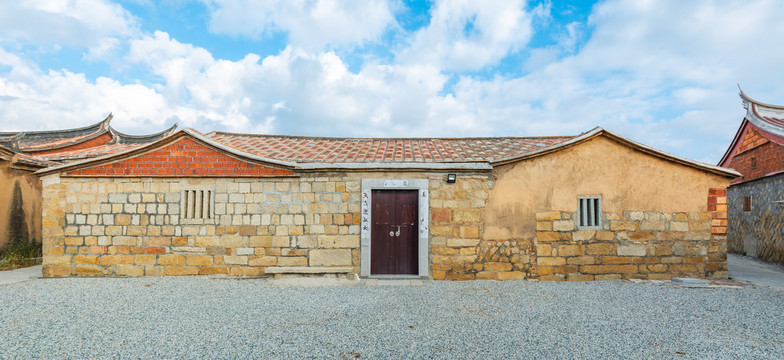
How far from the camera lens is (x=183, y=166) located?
7.87 m

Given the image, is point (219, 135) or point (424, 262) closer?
point (424, 262)

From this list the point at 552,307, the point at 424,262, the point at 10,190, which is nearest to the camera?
the point at 552,307

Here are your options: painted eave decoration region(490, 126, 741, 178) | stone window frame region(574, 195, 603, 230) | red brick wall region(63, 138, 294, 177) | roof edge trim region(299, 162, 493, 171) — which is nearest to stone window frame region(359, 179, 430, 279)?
roof edge trim region(299, 162, 493, 171)

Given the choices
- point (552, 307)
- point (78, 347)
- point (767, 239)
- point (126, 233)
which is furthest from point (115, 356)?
point (767, 239)

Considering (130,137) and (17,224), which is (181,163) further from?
(130,137)

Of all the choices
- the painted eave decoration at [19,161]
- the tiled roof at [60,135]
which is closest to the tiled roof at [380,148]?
the painted eave decoration at [19,161]

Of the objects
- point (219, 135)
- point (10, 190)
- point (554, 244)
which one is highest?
point (219, 135)

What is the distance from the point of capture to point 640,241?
770 cm

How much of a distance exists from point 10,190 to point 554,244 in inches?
514

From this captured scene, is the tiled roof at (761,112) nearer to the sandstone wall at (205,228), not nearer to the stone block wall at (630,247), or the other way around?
the stone block wall at (630,247)

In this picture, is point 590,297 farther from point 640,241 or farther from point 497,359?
point 497,359

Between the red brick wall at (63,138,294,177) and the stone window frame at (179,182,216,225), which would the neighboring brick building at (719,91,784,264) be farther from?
the stone window frame at (179,182,216,225)

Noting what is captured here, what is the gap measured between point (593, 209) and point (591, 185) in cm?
50

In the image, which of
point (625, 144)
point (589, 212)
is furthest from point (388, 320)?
point (625, 144)
